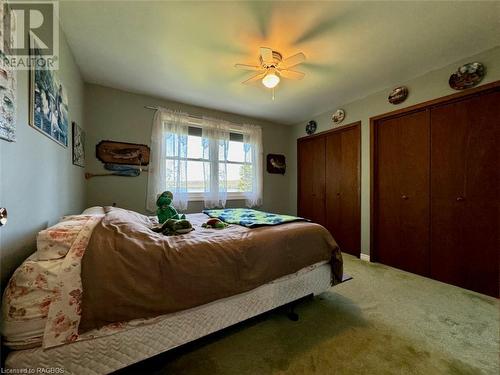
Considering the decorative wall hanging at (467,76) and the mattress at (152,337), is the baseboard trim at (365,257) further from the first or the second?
the decorative wall hanging at (467,76)

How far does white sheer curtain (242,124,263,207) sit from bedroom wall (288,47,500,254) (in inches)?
33.3

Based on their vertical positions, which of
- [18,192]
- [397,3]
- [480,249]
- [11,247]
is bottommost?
[480,249]

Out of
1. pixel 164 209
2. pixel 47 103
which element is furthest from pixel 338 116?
pixel 47 103

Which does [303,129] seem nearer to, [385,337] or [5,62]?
[385,337]

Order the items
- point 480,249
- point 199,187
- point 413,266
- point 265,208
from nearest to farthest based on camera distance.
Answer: point 480,249
point 413,266
point 199,187
point 265,208

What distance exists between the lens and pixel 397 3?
1.47 meters

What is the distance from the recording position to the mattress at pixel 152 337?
0.88 meters

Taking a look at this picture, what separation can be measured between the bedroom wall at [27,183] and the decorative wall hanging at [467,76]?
3.58m

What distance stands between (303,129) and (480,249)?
3.01 m

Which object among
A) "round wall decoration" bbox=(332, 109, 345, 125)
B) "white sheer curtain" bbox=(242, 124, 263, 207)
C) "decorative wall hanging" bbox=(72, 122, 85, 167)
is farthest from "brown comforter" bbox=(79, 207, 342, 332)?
"round wall decoration" bbox=(332, 109, 345, 125)

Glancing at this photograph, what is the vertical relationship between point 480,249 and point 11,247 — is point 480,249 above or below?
below

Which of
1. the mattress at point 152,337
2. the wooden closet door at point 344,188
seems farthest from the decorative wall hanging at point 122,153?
the wooden closet door at point 344,188

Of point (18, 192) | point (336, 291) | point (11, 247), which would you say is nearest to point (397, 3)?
point (336, 291)

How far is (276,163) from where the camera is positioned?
14.1 feet
